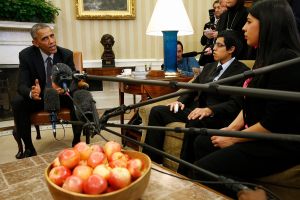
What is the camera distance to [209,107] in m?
2.05

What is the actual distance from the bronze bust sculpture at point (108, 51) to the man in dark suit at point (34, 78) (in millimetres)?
1355

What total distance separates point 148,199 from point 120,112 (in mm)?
514

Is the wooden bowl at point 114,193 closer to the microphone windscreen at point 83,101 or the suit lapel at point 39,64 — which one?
the microphone windscreen at point 83,101

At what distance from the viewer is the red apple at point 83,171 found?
889mm

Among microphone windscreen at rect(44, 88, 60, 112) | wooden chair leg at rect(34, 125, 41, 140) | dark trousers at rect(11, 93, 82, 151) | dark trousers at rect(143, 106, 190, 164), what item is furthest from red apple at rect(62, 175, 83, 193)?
wooden chair leg at rect(34, 125, 41, 140)

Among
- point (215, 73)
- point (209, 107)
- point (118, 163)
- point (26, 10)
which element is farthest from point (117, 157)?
point (26, 10)

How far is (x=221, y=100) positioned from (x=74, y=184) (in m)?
1.50

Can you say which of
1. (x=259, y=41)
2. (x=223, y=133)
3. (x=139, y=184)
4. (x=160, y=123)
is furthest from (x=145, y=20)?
(x=223, y=133)

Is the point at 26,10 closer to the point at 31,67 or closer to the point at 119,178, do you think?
the point at 31,67

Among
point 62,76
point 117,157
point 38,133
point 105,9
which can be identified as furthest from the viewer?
point 105,9

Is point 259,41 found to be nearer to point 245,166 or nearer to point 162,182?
point 245,166

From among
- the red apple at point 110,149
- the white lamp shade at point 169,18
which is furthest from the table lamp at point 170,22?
the red apple at point 110,149

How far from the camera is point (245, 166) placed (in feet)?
4.72

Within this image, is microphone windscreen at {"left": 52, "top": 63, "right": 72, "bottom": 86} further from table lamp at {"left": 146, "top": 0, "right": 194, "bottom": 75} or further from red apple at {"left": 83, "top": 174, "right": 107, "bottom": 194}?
table lamp at {"left": 146, "top": 0, "right": 194, "bottom": 75}
